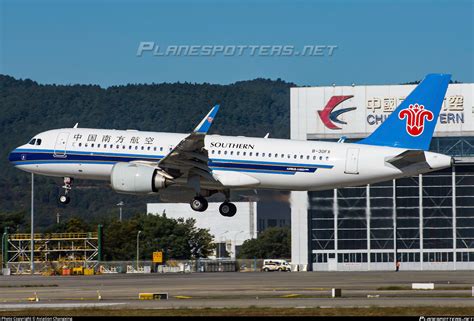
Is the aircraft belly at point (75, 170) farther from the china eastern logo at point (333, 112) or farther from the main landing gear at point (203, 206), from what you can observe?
the china eastern logo at point (333, 112)

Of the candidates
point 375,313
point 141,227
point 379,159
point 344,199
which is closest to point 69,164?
point 379,159

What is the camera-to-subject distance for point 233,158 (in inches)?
2857

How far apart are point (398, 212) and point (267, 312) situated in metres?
91.5

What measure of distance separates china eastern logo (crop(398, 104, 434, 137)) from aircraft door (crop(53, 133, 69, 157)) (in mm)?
24354

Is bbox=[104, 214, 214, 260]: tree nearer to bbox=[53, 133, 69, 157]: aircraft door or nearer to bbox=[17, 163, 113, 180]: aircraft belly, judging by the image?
bbox=[17, 163, 113, 180]: aircraft belly

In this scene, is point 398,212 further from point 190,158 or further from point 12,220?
point 12,220

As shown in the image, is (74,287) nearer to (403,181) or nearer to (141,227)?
(403,181)

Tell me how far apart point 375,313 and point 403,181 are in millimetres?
93040

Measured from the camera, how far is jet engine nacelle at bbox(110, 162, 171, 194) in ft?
233

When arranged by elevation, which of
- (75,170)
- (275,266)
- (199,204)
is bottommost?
(275,266)

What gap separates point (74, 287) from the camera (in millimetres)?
70312

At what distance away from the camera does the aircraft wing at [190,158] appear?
6931cm

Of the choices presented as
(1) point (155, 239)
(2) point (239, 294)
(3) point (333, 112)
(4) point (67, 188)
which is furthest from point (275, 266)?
(2) point (239, 294)

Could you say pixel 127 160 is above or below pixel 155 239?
above
